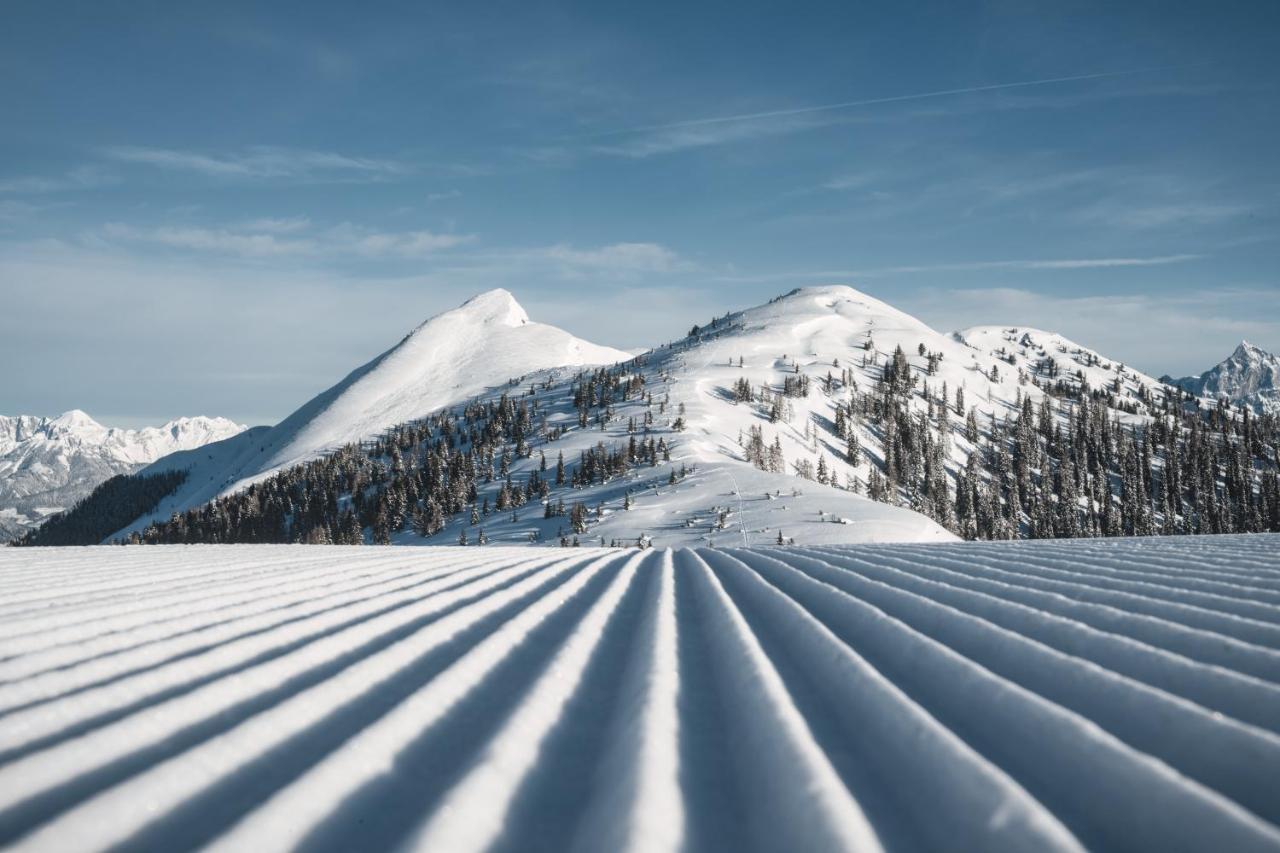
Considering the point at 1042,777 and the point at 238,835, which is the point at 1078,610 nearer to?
the point at 1042,777

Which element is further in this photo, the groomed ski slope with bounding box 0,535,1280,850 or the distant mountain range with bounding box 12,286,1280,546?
the distant mountain range with bounding box 12,286,1280,546

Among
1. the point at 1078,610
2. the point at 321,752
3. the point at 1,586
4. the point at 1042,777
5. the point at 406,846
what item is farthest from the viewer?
the point at 1,586

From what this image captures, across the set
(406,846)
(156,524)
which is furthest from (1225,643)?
(156,524)

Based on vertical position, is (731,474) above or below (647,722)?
above

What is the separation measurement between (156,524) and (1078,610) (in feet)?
659

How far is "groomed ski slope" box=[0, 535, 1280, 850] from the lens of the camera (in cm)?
262

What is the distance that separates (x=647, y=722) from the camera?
142 inches

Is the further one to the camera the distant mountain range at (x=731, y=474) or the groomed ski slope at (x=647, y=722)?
the distant mountain range at (x=731, y=474)

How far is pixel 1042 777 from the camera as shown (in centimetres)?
300

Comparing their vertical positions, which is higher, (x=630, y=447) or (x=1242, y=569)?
(x=630, y=447)

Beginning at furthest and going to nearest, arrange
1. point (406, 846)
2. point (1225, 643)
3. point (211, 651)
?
point (211, 651) → point (1225, 643) → point (406, 846)

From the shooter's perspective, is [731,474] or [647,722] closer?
[647,722]

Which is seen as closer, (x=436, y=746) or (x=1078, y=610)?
(x=436, y=746)

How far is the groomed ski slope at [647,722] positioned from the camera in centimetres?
262
